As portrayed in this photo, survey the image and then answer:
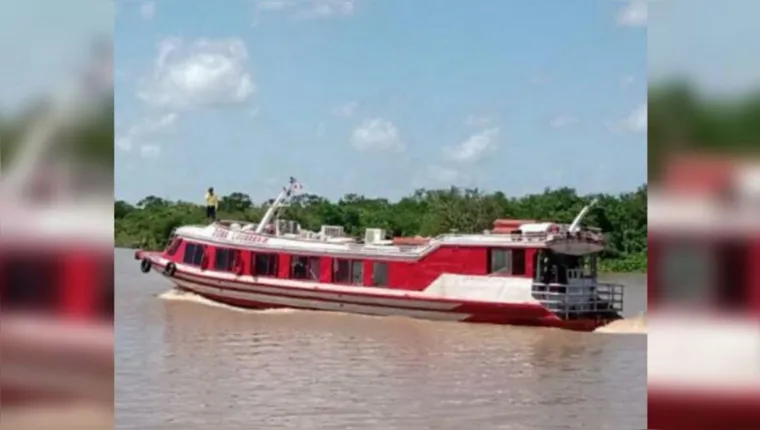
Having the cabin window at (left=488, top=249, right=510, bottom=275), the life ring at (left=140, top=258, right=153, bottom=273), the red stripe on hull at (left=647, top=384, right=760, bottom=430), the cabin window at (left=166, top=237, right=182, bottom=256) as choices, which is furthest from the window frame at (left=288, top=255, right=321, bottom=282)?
the red stripe on hull at (left=647, top=384, right=760, bottom=430)

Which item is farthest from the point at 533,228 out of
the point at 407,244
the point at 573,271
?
the point at 407,244

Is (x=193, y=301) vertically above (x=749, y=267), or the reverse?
(x=749, y=267)

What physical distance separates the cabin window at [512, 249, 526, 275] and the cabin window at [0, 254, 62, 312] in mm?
2792

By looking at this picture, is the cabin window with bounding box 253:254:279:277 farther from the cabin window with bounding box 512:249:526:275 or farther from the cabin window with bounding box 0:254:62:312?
the cabin window with bounding box 0:254:62:312

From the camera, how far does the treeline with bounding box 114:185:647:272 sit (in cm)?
518

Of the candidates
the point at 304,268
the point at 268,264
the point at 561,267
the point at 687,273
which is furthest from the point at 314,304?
the point at 687,273

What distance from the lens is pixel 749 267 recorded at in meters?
3.04

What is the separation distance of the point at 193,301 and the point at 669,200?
3.45 m

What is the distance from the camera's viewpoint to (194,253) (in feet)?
19.5

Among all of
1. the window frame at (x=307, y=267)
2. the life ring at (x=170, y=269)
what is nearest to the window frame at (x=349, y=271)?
the window frame at (x=307, y=267)

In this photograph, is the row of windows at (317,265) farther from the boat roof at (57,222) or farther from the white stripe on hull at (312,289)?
the boat roof at (57,222)

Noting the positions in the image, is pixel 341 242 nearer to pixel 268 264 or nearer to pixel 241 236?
pixel 268 264

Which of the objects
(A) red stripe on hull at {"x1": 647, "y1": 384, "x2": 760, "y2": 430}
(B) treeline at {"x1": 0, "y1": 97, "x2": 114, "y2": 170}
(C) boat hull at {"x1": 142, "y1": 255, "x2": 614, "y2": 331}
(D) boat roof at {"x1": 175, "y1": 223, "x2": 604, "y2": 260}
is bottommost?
(A) red stripe on hull at {"x1": 647, "y1": 384, "x2": 760, "y2": 430}

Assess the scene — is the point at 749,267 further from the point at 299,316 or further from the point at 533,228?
the point at 299,316
